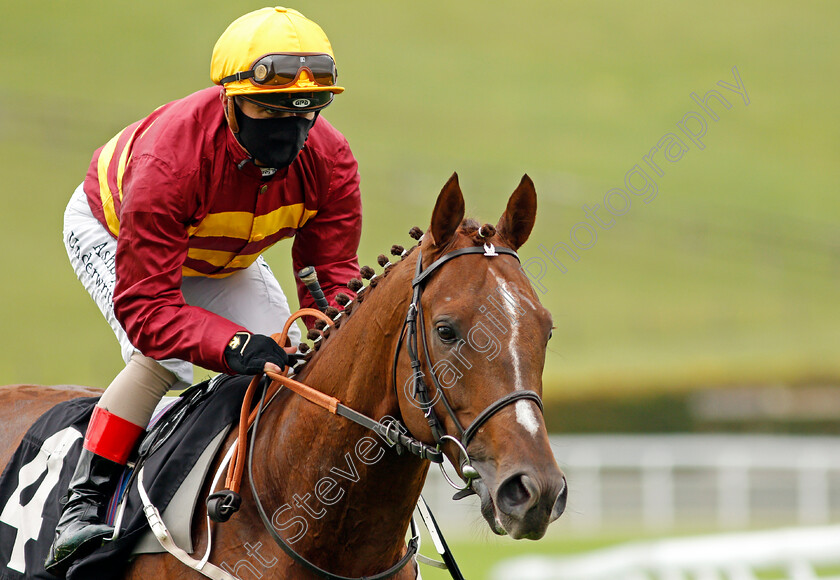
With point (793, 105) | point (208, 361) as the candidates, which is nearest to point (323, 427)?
point (208, 361)

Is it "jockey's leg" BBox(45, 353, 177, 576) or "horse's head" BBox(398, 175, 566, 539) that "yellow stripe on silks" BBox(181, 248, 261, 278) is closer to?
"jockey's leg" BBox(45, 353, 177, 576)

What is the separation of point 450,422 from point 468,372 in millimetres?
151

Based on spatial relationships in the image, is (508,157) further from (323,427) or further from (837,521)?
(323,427)

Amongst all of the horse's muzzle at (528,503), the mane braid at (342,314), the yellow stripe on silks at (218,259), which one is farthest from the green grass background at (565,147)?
the horse's muzzle at (528,503)

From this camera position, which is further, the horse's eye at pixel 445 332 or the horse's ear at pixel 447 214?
the horse's ear at pixel 447 214

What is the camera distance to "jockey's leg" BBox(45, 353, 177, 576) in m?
3.55

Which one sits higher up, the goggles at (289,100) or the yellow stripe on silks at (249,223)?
the goggles at (289,100)

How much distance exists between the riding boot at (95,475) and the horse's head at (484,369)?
1161 millimetres

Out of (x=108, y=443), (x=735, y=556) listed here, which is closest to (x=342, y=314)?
(x=108, y=443)

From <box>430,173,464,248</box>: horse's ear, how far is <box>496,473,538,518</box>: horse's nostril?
740 millimetres

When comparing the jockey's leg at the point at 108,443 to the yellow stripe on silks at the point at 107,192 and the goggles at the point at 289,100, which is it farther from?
the goggles at the point at 289,100

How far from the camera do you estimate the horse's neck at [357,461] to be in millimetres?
3170

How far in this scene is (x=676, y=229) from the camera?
33.3m

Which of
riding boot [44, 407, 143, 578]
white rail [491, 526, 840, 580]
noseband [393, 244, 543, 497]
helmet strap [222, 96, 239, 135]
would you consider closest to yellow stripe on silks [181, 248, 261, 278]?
helmet strap [222, 96, 239, 135]
